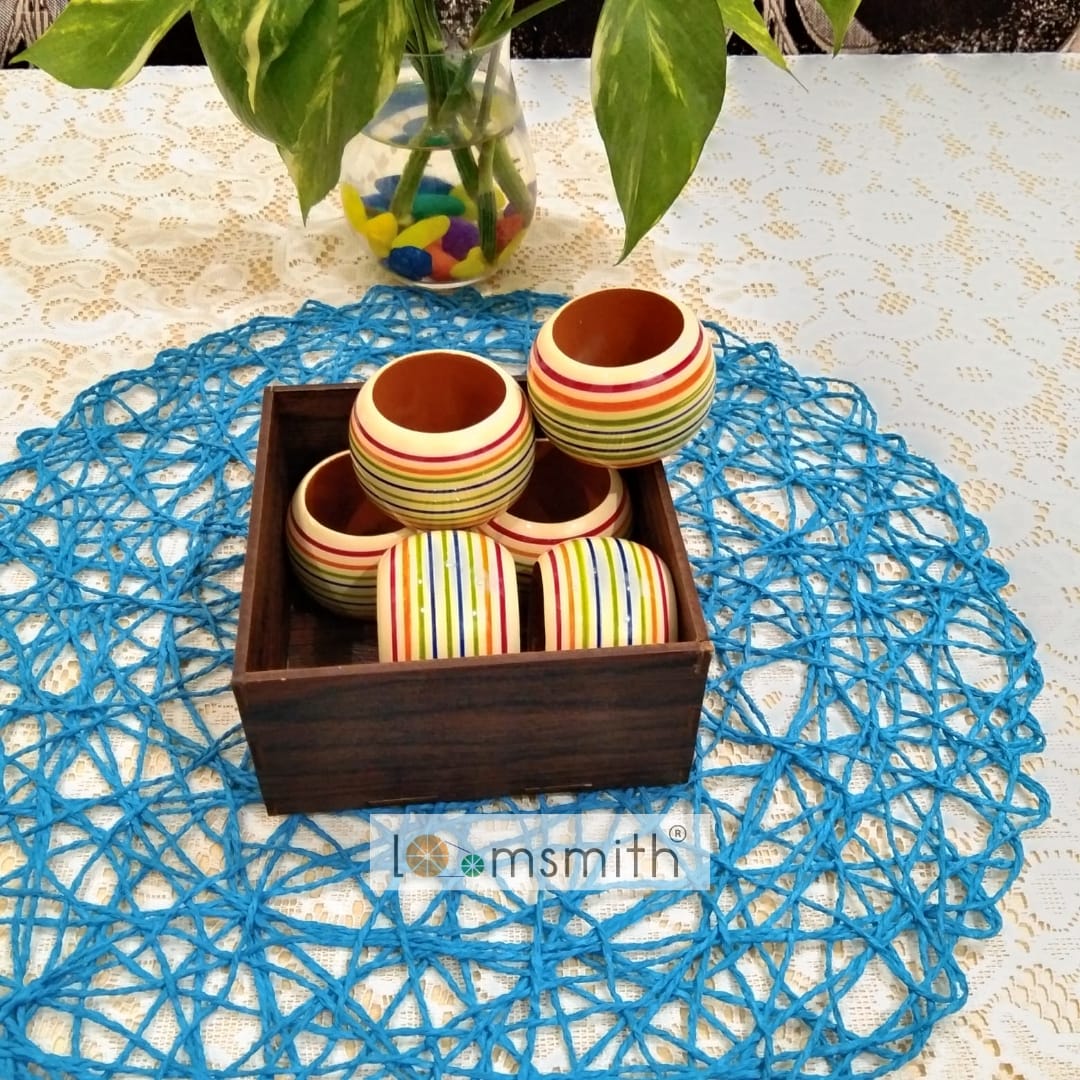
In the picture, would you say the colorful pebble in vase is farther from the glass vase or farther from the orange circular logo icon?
the orange circular logo icon

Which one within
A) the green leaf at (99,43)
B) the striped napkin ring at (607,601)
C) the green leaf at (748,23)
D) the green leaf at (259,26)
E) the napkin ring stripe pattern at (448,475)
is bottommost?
the striped napkin ring at (607,601)

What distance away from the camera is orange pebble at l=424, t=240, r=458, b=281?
34.5 inches

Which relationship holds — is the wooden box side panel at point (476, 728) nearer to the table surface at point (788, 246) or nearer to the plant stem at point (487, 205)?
the table surface at point (788, 246)

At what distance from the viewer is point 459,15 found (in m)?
0.78

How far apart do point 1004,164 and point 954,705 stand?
64cm

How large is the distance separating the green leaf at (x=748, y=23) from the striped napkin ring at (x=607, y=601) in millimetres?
282

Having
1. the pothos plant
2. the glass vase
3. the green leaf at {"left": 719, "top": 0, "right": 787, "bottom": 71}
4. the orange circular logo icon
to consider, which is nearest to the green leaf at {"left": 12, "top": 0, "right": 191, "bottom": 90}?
the pothos plant

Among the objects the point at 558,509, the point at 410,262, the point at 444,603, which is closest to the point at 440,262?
the point at 410,262

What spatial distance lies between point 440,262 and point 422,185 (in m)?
0.06

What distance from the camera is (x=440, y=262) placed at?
34.9 inches

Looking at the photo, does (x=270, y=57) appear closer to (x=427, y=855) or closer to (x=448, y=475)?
(x=448, y=475)

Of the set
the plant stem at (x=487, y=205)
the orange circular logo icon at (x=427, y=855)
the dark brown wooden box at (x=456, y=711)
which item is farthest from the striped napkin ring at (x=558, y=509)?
the plant stem at (x=487, y=205)

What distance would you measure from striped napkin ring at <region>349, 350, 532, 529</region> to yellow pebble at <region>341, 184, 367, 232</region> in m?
0.30

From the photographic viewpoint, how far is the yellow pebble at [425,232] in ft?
2.83
